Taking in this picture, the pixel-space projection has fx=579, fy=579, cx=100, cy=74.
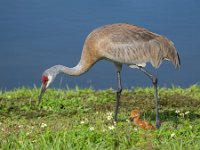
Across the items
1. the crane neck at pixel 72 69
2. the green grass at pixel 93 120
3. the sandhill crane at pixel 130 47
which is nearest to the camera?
the green grass at pixel 93 120

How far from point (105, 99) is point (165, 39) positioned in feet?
8.57

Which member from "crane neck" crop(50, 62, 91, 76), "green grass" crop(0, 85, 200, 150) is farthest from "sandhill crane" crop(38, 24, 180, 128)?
"green grass" crop(0, 85, 200, 150)

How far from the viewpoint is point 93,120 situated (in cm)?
1009

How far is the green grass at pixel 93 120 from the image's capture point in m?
7.33

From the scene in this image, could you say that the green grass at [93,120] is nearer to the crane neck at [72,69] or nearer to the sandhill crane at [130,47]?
the crane neck at [72,69]

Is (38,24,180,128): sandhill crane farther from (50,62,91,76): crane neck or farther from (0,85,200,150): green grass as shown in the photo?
(0,85,200,150): green grass

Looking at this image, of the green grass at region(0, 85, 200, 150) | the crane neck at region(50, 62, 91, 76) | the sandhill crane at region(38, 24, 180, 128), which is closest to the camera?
the green grass at region(0, 85, 200, 150)

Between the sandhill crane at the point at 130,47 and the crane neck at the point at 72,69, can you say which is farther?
the crane neck at the point at 72,69

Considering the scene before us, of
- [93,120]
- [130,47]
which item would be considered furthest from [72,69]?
[130,47]

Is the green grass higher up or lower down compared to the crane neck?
lower down

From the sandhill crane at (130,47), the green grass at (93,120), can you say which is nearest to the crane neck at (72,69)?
the sandhill crane at (130,47)

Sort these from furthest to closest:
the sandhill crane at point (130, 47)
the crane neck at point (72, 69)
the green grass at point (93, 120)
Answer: the crane neck at point (72, 69) < the sandhill crane at point (130, 47) < the green grass at point (93, 120)

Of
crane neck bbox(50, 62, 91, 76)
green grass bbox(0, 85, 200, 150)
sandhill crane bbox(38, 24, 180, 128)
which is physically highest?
sandhill crane bbox(38, 24, 180, 128)

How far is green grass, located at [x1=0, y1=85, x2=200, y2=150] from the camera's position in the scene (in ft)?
24.0
